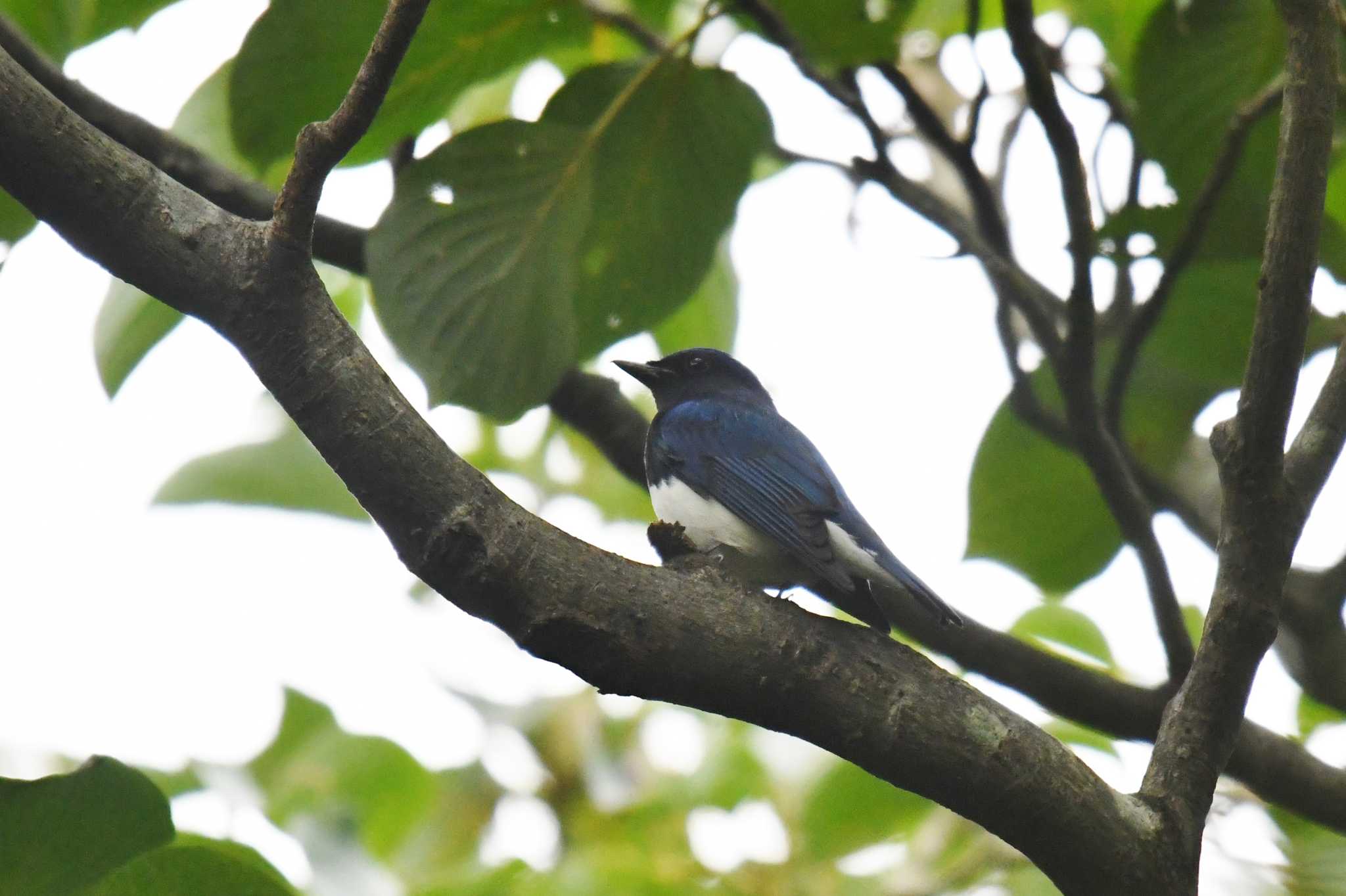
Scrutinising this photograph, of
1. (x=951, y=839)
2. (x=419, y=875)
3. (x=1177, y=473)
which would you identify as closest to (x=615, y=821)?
(x=419, y=875)

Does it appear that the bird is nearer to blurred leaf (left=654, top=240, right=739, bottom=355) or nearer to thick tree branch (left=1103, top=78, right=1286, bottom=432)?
blurred leaf (left=654, top=240, right=739, bottom=355)

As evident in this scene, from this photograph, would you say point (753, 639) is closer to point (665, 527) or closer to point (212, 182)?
point (665, 527)

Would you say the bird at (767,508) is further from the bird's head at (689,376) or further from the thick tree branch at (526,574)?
the thick tree branch at (526,574)

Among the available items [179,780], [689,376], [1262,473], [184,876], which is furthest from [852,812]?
[689,376]

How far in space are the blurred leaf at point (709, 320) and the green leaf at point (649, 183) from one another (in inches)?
31.6

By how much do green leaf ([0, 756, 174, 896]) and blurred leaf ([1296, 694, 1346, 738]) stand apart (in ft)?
11.5

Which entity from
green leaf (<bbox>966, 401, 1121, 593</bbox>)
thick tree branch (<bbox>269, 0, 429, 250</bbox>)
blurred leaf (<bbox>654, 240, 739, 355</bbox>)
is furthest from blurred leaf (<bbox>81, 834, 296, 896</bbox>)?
blurred leaf (<bbox>654, 240, 739, 355</bbox>)

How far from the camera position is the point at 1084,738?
431cm

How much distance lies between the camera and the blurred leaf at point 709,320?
4992mm

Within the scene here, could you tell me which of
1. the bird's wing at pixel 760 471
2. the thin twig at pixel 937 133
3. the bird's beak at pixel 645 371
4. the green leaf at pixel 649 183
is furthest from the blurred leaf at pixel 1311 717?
the bird's beak at pixel 645 371

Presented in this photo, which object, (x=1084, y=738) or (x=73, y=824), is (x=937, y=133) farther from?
(x=73, y=824)

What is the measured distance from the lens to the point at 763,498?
457 centimetres

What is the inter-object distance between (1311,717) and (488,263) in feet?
9.71

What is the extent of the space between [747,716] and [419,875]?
2545mm
